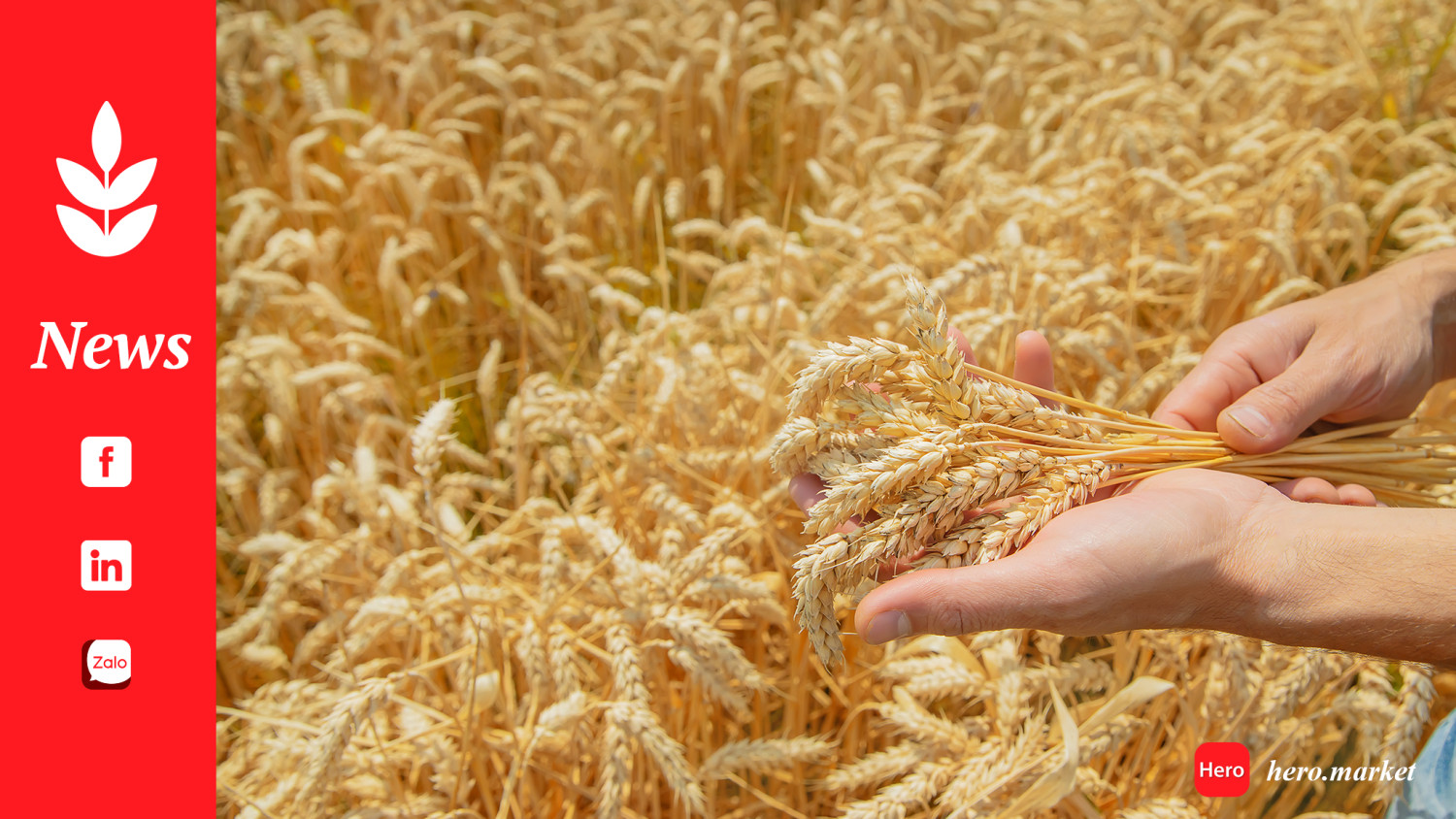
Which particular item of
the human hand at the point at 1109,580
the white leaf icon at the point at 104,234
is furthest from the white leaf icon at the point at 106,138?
the human hand at the point at 1109,580

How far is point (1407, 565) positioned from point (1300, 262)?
1.93 metres

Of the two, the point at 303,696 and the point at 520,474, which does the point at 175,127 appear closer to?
the point at 520,474

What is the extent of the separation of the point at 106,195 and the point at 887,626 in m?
1.94

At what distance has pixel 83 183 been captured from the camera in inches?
76.3

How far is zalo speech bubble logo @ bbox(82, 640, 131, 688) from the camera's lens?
5.65 ft

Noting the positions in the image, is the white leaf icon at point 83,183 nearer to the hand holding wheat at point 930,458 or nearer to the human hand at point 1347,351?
the hand holding wheat at point 930,458

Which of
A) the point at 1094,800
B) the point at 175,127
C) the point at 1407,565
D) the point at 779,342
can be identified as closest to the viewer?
the point at 1407,565

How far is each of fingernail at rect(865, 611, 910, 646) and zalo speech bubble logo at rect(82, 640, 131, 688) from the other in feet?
5.11

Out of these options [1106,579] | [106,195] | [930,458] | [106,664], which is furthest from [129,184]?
[1106,579]

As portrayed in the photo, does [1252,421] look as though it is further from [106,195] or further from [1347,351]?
[106,195]

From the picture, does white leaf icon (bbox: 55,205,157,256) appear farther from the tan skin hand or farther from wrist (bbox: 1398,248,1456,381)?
wrist (bbox: 1398,248,1456,381)

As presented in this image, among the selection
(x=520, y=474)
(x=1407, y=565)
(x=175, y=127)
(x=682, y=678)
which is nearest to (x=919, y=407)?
(x=1407, y=565)

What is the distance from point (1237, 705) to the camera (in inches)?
60.4

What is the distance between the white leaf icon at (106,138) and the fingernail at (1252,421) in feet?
7.76
